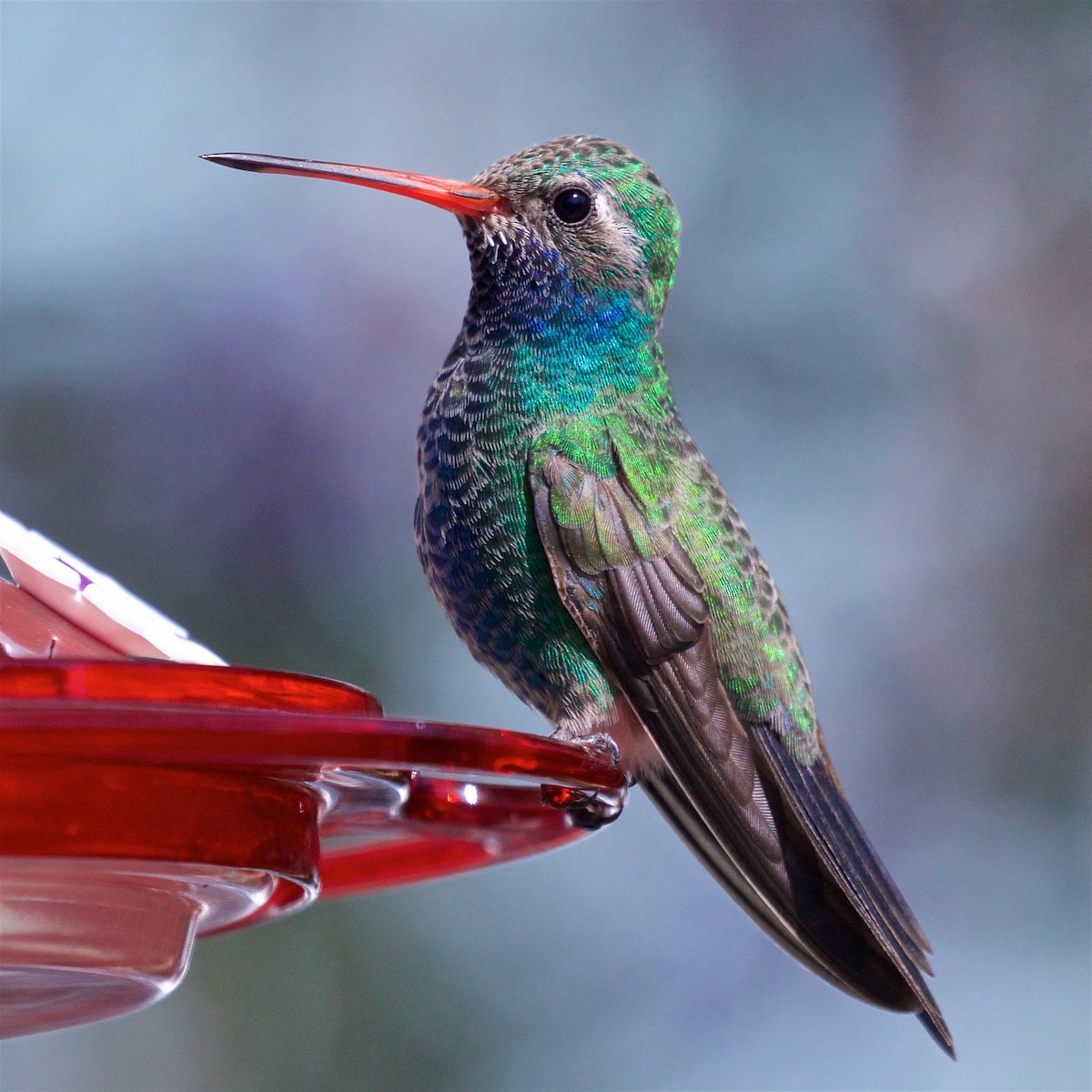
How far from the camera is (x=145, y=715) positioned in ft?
3.30

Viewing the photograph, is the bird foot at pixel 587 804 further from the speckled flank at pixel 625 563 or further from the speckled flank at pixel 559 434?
the speckled flank at pixel 559 434

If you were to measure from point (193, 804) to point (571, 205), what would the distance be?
1.36m

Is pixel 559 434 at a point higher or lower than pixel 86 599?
higher

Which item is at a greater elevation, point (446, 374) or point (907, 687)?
point (446, 374)

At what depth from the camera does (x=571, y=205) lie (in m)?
Result: 2.33

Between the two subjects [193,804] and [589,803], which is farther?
[589,803]

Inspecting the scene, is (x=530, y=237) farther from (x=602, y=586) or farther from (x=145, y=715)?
(x=145, y=715)

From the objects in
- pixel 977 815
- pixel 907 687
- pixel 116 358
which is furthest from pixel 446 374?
pixel 977 815

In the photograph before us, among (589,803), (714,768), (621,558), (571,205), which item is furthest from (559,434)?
(589,803)

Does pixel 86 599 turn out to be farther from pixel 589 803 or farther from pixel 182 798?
pixel 589 803

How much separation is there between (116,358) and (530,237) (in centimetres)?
311

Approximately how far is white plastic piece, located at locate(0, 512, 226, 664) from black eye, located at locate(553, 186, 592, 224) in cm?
112

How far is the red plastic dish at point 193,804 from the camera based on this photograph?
1046 millimetres

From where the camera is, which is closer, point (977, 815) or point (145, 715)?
point (145, 715)
